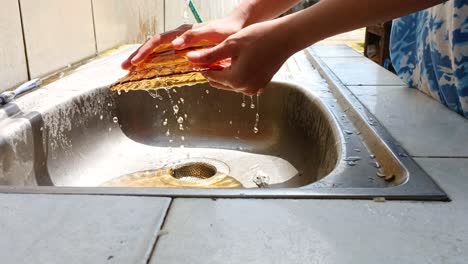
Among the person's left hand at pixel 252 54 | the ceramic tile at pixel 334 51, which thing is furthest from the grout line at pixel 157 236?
the ceramic tile at pixel 334 51

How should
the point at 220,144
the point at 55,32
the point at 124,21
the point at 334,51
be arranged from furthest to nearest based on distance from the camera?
1. the point at 334,51
2. the point at 124,21
3. the point at 220,144
4. the point at 55,32

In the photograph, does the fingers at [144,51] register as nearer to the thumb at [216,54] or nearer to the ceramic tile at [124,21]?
the thumb at [216,54]

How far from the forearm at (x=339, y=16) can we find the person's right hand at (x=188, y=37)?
0.23 meters

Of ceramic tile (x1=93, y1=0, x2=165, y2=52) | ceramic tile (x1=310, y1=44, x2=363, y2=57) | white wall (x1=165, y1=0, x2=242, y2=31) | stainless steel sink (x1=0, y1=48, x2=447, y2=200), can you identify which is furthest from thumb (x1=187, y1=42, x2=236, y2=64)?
white wall (x1=165, y1=0, x2=242, y2=31)

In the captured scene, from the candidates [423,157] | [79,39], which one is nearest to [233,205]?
[423,157]

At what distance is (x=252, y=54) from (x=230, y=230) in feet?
0.91

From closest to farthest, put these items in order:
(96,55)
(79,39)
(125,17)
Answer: (79,39) → (96,55) → (125,17)

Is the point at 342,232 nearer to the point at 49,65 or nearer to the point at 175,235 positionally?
the point at 175,235

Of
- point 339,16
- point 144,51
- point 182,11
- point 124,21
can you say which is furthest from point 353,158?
point 182,11

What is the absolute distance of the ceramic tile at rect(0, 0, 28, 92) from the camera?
712mm

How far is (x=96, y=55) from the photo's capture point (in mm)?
1124

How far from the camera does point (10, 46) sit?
2.41ft

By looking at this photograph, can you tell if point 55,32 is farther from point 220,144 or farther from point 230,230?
point 230,230

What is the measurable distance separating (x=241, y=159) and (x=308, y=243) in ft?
2.10
